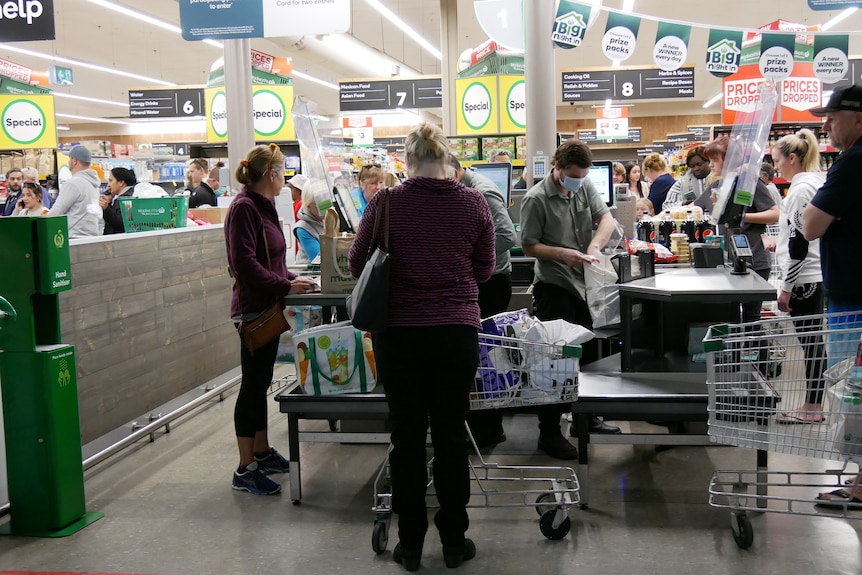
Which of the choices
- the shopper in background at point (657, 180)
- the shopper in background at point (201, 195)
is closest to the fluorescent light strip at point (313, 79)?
the shopper in background at point (201, 195)

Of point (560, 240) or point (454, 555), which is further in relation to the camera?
point (560, 240)

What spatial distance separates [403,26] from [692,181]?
10357 mm

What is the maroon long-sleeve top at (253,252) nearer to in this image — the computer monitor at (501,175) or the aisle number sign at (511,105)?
the computer monitor at (501,175)

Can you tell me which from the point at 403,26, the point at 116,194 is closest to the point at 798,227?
the point at 116,194

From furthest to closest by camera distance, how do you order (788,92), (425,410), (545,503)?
1. (788,92)
2. (545,503)
3. (425,410)

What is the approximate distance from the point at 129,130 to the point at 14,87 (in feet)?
61.3

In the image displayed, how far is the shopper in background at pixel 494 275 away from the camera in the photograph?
4430 millimetres

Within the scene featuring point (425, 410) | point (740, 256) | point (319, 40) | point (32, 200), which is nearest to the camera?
point (425, 410)

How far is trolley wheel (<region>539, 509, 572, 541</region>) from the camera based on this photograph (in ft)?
11.1

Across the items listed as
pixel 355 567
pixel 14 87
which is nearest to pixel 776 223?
pixel 355 567

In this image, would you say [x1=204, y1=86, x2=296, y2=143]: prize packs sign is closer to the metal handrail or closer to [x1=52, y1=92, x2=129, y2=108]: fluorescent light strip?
the metal handrail

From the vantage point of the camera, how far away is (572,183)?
428cm

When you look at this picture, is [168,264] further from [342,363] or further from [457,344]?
[457,344]

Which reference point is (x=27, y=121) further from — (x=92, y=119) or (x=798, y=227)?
(x=92, y=119)
